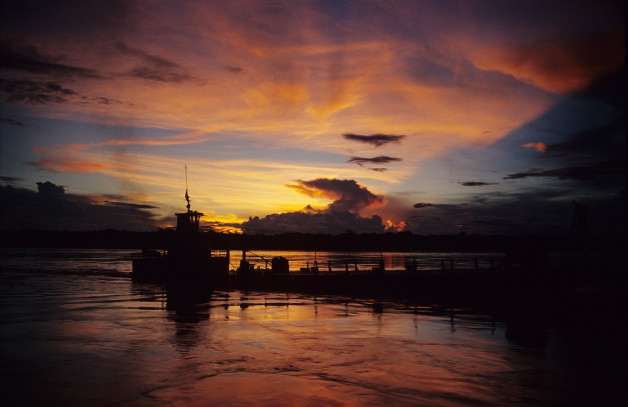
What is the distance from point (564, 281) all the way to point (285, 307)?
26.3 metres

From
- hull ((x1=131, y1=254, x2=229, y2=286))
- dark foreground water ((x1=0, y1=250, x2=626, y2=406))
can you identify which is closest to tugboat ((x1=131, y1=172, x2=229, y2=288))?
hull ((x1=131, y1=254, x2=229, y2=286))

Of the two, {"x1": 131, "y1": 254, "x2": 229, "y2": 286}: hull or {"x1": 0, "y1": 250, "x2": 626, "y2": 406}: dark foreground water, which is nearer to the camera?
{"x1": 0, "y1": 250, "x2": 626, "y2": 406}: dark foreground water

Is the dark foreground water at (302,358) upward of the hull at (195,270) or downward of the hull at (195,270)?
downward

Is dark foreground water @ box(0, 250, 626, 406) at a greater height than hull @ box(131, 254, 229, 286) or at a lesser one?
lesser

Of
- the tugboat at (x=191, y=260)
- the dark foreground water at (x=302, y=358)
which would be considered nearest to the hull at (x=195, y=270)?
the tugboat at (x=191, y=260)

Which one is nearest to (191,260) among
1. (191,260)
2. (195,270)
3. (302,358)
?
(191,260)

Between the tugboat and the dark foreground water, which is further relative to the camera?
the tugboat

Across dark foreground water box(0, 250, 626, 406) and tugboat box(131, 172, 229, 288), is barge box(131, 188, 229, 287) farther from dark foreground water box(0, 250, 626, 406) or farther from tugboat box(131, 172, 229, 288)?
dark foreground water box(0, 250, 626, 406)

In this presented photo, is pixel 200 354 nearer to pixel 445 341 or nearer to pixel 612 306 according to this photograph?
pixel 445 341

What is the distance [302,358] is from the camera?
21.4m

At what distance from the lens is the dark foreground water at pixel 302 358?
642 inches

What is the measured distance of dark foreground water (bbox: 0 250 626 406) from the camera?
16.3 meters

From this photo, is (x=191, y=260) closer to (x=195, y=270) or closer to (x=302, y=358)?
(x=195, y=270)

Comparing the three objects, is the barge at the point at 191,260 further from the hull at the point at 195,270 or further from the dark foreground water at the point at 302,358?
the dark foreground water at the point at 302,358
